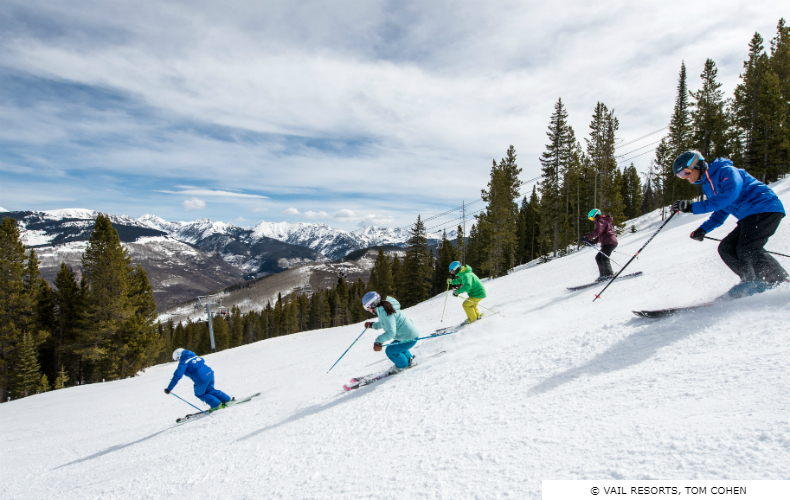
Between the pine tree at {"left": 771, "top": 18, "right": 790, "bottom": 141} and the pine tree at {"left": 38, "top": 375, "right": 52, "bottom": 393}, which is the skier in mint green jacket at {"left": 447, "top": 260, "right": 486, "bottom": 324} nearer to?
the pine tree at {"left": 38, "top": 375, "right": 52, "bottom": 393}

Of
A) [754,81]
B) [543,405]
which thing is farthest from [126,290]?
[754,81]

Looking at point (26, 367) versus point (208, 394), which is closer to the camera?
point (208, 394)

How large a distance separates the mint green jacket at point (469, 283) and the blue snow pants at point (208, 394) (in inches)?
258

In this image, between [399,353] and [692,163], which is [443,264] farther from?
[692,163]

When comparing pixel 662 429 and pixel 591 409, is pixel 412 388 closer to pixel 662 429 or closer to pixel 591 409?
pixel 591 409

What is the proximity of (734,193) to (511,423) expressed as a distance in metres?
4.37

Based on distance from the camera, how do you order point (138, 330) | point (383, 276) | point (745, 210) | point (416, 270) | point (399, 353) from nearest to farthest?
point (745, 210) → point (399, 353) → point (138, 330) → point (416, 270) → point (383, 276)

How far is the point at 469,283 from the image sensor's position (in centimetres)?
927

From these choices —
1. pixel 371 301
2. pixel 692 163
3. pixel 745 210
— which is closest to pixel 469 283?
pixel 371 301

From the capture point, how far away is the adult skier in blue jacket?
15.3 ft

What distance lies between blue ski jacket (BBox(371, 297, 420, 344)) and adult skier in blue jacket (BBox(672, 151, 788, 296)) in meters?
4.83

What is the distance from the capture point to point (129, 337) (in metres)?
30.0

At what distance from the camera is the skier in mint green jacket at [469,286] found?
9289mm

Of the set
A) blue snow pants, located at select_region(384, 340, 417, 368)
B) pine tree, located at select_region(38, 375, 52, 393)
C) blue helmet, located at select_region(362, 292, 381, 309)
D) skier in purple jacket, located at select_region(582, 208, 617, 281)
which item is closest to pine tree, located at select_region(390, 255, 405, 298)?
pine tree, located at select_region(38, 375, 52, 393)
